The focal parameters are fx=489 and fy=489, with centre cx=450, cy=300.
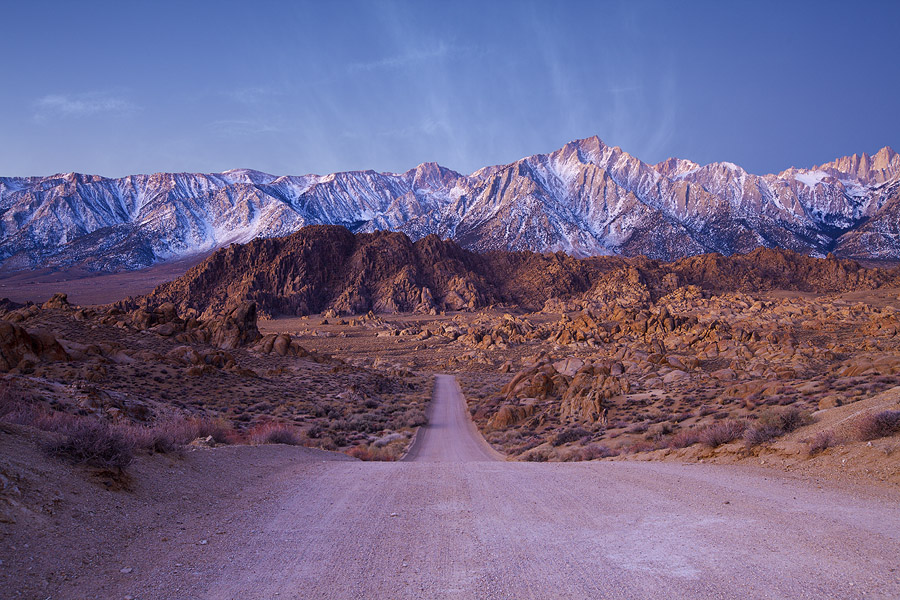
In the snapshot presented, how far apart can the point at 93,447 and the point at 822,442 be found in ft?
39.5

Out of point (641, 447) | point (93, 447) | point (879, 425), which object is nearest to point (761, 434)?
point (879, 425)

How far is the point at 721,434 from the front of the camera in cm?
1144

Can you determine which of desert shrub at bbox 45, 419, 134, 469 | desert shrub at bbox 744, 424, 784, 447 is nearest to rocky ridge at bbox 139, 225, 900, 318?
desert shrub at bbox 744, 424, 784, 447

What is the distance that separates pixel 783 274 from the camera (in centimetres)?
12812

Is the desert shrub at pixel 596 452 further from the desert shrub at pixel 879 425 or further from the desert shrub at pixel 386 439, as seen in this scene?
the desert shrub at pixel 386 439

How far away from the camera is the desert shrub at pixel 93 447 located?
6.37 m

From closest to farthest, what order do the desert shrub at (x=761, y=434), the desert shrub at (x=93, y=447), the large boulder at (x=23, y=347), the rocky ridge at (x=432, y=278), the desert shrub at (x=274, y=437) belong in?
1. the desert shrub at (x=93, y=447)
2. the desert shrub at (x=761, y=434)
3. the desert shrub at (x=274, y=437)
4. the large boulder at (x=23, y=347)
5. the rocky ridge at (x=432, y=278)

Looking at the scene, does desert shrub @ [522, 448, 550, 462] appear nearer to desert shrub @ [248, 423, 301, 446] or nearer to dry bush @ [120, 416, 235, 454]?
desert shrub @ [248, 423, 301, 446]

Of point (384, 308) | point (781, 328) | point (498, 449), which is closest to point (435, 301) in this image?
point (384, 308)

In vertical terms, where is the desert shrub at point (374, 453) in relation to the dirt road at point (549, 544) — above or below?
below

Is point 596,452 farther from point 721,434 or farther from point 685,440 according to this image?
point 721,434

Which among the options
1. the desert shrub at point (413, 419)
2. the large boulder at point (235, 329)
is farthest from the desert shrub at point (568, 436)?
the large boulder at point (235, 329)

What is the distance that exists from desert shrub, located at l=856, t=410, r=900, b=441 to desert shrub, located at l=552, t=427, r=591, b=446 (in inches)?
377

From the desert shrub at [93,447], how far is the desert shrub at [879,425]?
12.1 metres
